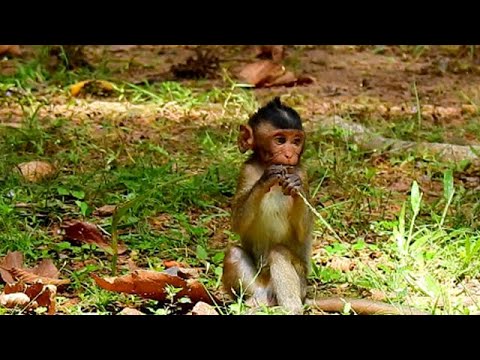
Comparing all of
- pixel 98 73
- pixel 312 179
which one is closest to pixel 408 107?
pixel 312 179

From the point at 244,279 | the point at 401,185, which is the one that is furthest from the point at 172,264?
the point at 401,185

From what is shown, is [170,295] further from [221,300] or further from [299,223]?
[299,223]

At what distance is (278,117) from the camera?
556 centimetres

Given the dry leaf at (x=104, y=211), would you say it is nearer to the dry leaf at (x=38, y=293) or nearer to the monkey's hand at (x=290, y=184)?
the dry leaf at (x=38, y=293)

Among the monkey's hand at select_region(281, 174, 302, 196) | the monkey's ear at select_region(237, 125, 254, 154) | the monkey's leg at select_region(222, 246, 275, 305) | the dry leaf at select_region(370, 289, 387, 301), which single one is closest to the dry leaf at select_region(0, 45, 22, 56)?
the monkey's ear at select_region(237, 125, 254, 154)

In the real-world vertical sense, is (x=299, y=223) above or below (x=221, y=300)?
above

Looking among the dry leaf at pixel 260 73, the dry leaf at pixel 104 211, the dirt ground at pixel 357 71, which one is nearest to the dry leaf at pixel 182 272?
the dry leaf at pixel 104 211

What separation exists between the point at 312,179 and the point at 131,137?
1.57 meters

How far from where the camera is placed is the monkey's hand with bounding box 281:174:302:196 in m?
5.34

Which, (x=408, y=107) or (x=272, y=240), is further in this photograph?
(x=408, y=107)

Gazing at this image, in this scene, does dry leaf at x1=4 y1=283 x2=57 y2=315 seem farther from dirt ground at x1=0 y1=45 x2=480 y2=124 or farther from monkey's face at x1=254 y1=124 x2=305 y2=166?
dirt ground at x1=0 y1=45 x2=480 y2=124

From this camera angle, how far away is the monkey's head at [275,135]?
18.0 ft

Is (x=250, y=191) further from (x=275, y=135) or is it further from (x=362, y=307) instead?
(x=362, y=307)

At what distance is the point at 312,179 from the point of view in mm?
7445
